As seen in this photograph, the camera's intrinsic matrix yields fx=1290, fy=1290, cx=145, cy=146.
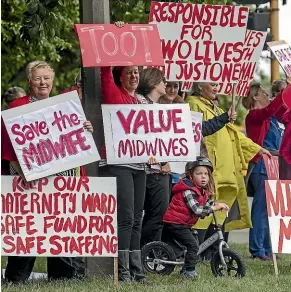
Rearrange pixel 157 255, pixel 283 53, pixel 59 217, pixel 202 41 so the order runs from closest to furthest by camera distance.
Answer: pixel 59 217
pixel 157 255
pixel 202 41
pixel 283 53

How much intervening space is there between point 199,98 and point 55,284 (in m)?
3.02

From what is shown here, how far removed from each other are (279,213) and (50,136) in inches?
96.2

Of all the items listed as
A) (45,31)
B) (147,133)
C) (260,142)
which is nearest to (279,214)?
(147,133)

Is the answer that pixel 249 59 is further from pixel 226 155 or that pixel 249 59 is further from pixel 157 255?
pixel 157 255

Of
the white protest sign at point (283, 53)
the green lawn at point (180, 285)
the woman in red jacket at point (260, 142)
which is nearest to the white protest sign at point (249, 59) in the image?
the white protest sign at point (283, 53)

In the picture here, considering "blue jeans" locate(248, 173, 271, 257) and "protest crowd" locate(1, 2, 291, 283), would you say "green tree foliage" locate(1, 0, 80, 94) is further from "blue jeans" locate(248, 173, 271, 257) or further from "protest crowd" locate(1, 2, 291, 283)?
"blue jeans" locate(248, 173, 271, 257)

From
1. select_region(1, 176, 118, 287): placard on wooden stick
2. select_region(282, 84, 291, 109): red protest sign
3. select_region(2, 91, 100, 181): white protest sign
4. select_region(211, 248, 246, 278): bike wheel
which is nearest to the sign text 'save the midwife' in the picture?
select_region(2, 91, 100, 181): white protest sign

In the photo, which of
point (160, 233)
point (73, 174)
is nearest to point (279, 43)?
point (160, 233)

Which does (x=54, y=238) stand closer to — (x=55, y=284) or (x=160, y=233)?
(x=55, y=284)

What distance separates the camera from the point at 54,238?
9.73 meters

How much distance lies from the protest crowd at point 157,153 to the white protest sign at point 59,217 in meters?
0.05

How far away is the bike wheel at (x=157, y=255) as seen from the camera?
35.3 feet

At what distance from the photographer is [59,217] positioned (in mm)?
9750

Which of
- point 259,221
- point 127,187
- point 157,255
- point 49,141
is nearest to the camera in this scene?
point 49,141
